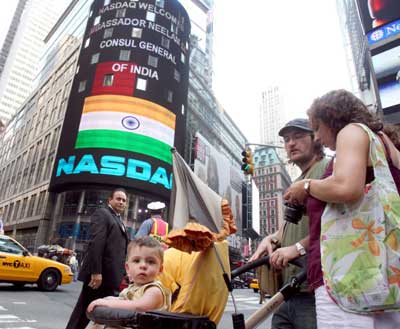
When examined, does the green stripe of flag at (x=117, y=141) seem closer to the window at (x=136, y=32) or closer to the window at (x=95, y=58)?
the window at (x=95, y=58)

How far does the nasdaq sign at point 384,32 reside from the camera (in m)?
16.8

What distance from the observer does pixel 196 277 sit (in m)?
1.72

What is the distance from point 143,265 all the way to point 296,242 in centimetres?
100

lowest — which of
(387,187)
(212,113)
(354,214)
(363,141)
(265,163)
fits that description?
(354,214)

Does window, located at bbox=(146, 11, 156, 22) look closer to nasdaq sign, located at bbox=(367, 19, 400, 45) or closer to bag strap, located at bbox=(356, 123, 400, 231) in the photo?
nasdaq sign, located at bbox=(367, 19, 400, 45)

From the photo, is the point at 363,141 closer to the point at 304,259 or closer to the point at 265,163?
the point at 304,259

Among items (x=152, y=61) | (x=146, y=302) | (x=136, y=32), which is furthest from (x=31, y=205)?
(x=146, y=302)

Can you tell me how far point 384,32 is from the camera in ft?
56.0

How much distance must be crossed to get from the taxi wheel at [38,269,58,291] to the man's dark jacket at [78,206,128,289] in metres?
7.48

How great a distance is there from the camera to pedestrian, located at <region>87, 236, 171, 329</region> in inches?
66.3

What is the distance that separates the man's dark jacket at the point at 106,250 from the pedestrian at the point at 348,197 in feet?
9.40

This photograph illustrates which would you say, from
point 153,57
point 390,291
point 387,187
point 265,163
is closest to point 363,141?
point 387,187

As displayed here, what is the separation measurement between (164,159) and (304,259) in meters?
30.3

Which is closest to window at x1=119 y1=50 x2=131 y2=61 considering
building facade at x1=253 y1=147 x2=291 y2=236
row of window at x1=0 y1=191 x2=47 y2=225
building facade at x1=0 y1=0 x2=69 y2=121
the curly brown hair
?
row of window at x1=0 y1=191 x2=47 y2=225
